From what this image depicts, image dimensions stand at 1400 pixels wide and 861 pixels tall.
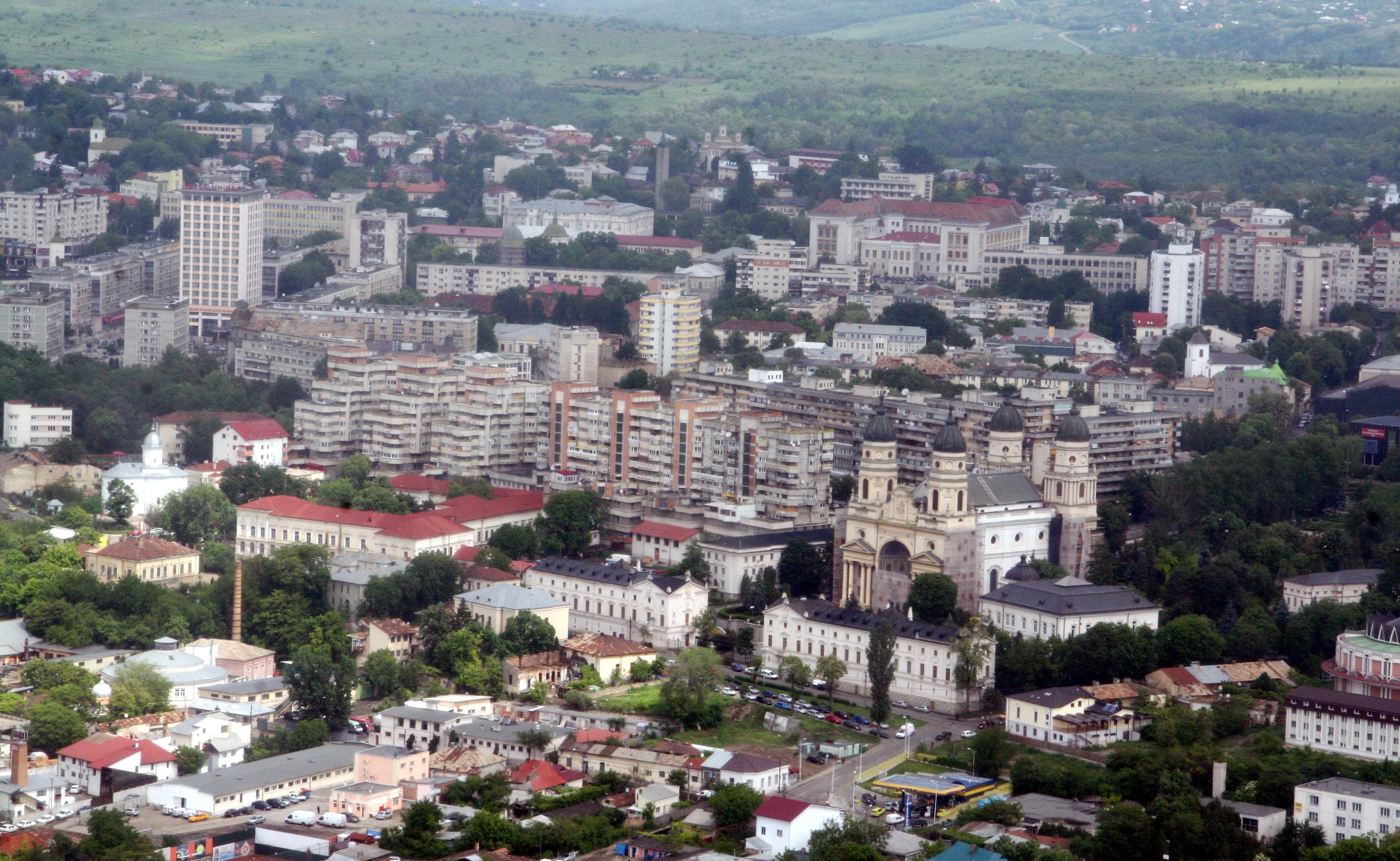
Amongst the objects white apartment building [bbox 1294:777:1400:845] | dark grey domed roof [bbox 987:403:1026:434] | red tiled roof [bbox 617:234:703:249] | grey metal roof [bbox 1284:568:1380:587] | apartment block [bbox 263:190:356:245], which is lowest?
white apartment building [bbox 1294:777:1400:845]

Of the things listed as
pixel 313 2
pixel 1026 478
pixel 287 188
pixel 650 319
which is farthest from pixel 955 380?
pixel 313 2

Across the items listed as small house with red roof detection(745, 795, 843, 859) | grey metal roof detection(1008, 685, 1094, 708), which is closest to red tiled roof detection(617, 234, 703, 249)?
grey metal roof detection(1008, 685, 1094, 708)

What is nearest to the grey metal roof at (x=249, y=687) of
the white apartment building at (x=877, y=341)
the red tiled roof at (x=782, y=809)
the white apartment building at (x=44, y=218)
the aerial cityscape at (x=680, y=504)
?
the aerial cityscape at (x=680, y=504)

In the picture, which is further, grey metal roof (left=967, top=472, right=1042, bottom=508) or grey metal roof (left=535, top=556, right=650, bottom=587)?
grey metal roof (left=967, top=472, right=1042, bottom=508)

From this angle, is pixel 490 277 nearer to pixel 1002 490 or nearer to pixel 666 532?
pixel 666 532

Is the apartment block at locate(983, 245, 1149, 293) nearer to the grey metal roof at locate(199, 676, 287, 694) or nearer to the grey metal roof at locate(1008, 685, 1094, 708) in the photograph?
the grey metal roof at locate(1008, 685, 1094, 708)

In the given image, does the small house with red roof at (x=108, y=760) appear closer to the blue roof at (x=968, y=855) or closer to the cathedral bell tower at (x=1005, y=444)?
the blue roof at (x=968, y=855)

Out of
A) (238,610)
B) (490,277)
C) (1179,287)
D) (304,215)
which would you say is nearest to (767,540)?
(238,610)
